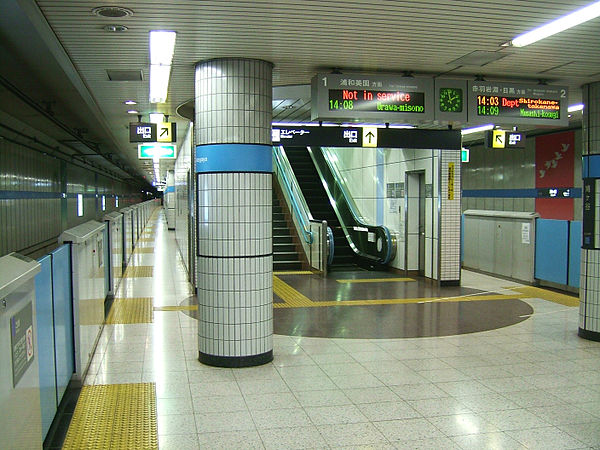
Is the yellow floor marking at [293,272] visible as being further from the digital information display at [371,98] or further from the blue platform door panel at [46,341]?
the blue platform door panel at [46,341]

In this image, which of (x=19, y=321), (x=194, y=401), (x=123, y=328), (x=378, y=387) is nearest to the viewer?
(x=19, y=321)

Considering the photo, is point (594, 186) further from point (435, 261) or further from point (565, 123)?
point (435, 261)

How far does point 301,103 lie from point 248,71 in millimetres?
4453

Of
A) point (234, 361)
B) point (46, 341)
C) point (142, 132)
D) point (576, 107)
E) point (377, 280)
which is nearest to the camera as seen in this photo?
point (46, 341)

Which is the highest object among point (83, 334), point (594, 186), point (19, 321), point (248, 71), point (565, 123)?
point (248, 71)

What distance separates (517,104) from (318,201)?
948 centimetres

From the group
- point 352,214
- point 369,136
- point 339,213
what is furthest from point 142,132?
point 339,213

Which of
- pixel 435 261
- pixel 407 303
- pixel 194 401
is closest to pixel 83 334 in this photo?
pixel 194 401

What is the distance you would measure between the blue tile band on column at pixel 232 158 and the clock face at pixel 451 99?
1995 millimetres

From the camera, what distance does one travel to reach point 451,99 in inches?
234

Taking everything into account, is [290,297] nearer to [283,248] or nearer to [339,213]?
[283,248]

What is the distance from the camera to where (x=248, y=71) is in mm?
5578

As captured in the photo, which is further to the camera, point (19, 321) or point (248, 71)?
point (248, 71)

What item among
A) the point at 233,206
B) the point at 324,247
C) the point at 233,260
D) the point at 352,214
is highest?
the point at 233,206
